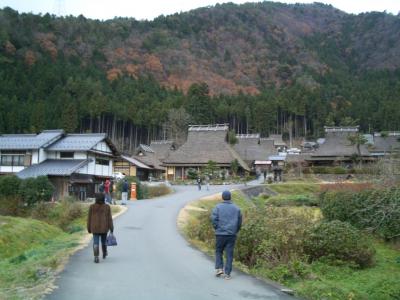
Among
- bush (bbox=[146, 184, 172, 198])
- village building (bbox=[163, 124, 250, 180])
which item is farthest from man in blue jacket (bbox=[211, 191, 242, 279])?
village building (bbox=[163, 124, 250, 180])

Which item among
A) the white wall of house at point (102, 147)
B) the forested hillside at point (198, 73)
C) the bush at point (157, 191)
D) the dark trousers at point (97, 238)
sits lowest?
the dark trousers at point (97, 238)

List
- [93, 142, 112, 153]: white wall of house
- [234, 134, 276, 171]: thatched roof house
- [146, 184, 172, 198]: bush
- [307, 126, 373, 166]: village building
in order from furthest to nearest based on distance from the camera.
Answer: [234, 134, 276, 171]: thatched roof house
[307, 126, 373, 166]: village building
[93, 142, 112, 153]: white wall of house
[146, 184, 172, 198]: bush

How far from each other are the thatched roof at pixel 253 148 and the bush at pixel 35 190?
117 ft

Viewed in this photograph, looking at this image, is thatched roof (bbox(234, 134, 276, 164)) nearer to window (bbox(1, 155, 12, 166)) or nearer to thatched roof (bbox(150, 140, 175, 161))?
thatched roof (bbox(150, 140, 175, 161))

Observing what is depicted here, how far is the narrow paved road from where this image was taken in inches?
263

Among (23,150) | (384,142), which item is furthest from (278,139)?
(23,150)

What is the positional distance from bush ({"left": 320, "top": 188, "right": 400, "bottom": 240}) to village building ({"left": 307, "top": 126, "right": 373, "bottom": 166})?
33986 mm

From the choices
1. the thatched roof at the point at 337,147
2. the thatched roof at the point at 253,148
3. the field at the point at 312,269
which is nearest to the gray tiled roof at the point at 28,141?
the field at the point at 312,269

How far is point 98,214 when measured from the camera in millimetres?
9227

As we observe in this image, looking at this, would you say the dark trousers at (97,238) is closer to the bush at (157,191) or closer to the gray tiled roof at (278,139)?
the bush at (157,191)

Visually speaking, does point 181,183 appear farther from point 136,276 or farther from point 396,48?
point 396,48

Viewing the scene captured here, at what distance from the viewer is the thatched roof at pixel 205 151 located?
49.1 m

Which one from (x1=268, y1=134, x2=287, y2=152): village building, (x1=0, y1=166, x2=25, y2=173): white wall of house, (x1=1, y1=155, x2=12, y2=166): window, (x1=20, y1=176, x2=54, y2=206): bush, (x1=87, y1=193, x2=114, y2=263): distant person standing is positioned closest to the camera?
(x1=87, y1=193, x2=114, y2=263): distant person standing

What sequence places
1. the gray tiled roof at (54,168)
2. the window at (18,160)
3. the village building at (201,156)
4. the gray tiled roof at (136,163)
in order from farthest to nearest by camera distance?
1. the village building at (201,156)
2. the gray tiled roof at (136,163)
3. the window at (18,160)
4. the gray tiled roof at (54,168)
